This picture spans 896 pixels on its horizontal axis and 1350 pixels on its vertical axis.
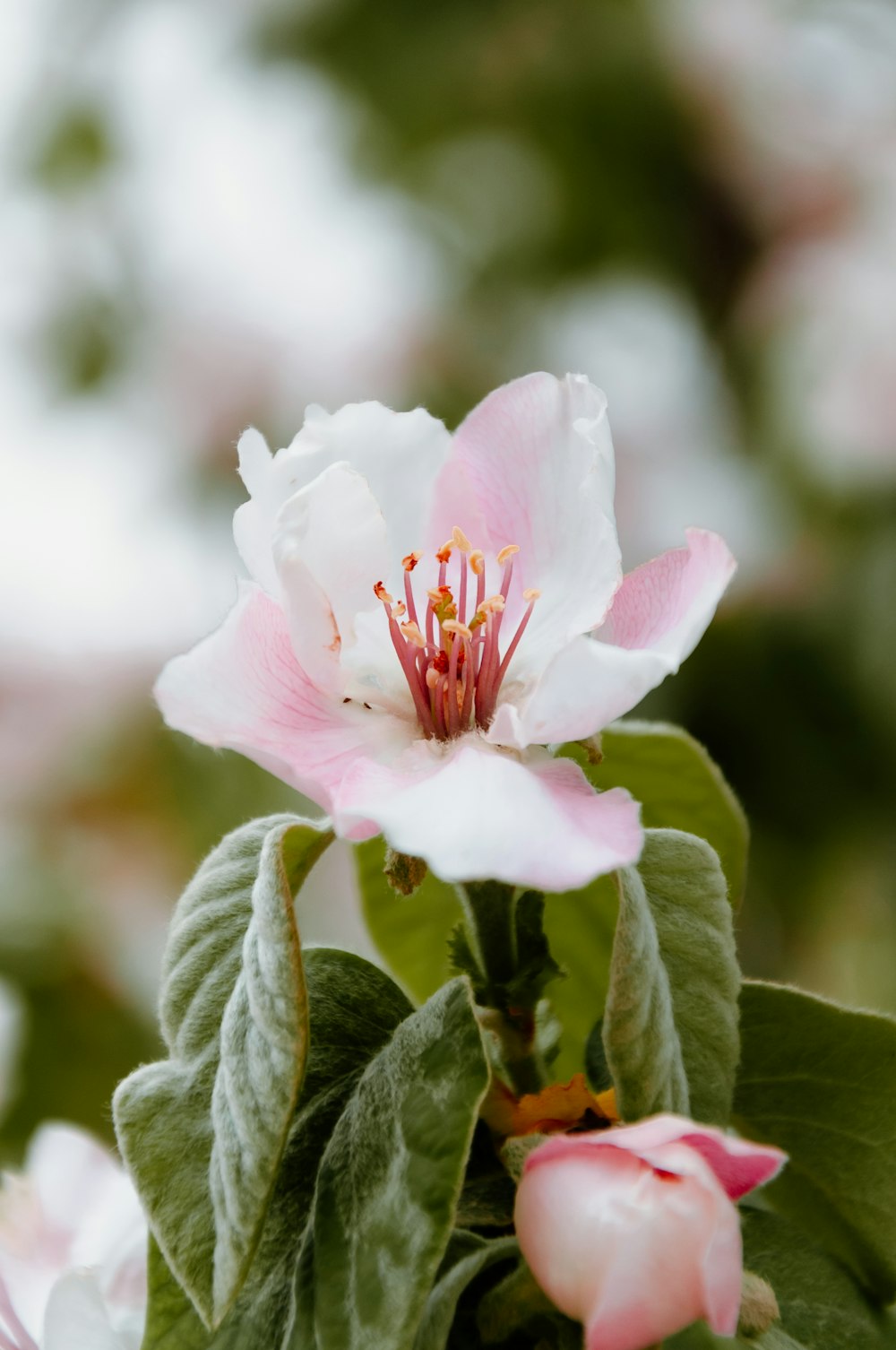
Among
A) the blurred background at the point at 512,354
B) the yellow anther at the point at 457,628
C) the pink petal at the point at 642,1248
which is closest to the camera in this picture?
the pink petal at the point at 642,1248

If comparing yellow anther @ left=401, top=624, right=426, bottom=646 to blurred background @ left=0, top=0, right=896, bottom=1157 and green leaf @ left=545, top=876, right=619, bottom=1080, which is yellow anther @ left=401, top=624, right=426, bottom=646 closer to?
green leaf @ left=545, top=876, right=619, bottom=1080

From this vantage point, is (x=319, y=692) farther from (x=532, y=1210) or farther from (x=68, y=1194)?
(x=68, y=1194)

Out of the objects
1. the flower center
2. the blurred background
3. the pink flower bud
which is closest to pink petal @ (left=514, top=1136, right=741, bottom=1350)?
the pink flower bud

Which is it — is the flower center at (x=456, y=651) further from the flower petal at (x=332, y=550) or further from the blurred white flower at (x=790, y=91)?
the blurred white flower at (x=790, y=91)

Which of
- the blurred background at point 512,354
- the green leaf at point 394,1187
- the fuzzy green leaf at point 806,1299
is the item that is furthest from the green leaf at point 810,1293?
the blurred background at point 512,354

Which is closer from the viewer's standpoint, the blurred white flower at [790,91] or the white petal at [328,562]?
the white petal at [328,562]

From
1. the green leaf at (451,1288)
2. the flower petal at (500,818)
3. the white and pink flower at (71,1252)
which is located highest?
the flower petal at (500,818)

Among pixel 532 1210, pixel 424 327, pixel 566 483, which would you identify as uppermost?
pixel 424 327

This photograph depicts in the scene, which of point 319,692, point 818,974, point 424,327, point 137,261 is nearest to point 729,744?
point 818,974
